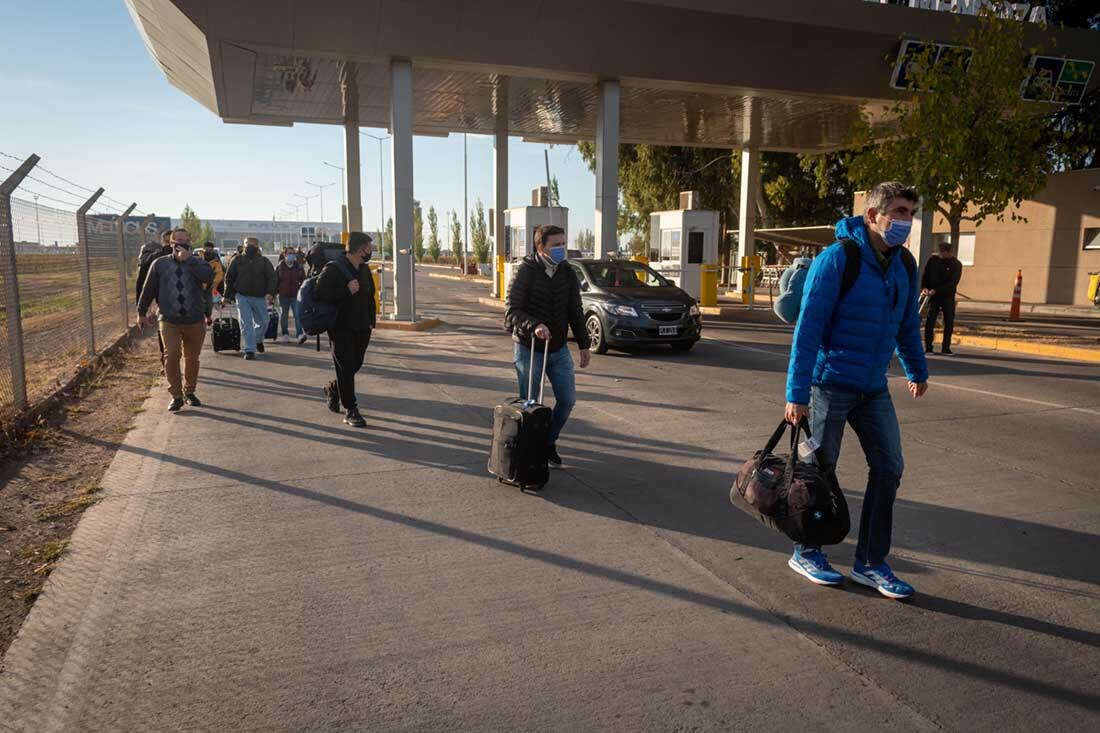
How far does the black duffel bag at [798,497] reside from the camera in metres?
3.65

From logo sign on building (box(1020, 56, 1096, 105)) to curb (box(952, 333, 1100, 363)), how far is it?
26.2ft

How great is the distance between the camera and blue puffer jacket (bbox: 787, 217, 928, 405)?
145 inches

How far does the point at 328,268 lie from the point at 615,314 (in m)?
6.37

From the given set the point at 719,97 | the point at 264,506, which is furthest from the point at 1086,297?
the point at 264,506

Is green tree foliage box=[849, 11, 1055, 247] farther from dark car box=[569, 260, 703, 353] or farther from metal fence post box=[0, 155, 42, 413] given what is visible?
metal fence post box=[0, 155, 42, 413]

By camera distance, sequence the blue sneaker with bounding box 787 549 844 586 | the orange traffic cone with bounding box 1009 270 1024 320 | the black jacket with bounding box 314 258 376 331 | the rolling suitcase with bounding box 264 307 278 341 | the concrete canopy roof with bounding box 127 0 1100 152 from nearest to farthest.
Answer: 1. the blue sneaker with bounding box 787 549 844 586
2. the black jacket with bounding box 314 258 376 331
3. the rolling suitcase with bounding box 264 307 278 341
4. the concrete canopy roof with bounding box 127 0 1100 152
5. the orange traffic cone with bounding box 1009 270 1024 320

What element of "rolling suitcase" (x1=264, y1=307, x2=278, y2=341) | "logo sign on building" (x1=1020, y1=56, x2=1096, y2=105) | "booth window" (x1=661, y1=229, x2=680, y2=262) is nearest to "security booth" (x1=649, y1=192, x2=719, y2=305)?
"booth window" (x1=661, y1=229, x2=680, y2=262)

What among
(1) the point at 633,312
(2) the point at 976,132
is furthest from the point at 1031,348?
(1) the point at 633,312

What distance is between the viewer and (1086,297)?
24984 millimetres

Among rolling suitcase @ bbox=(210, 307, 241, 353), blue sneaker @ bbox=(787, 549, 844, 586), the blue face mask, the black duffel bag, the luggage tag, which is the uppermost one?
the blue face mask

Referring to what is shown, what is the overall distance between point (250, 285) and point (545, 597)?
31.3ft

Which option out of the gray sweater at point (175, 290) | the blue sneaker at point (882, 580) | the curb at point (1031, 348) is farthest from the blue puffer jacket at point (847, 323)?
the curb at point (1031, 348)

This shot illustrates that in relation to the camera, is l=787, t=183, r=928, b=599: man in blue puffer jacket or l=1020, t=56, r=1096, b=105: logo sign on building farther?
l=1020, t=56, r=1096, b=105: logo sign on building

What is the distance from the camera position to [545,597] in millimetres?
3879
